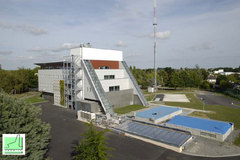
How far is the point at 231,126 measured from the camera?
70.9ft

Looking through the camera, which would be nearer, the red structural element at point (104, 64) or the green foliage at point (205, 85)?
the red structural element at point (104, 64)

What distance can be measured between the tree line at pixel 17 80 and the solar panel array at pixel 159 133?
146 ft

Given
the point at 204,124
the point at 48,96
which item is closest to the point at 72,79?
the point at 48,96

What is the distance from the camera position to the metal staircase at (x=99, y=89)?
93.1ft

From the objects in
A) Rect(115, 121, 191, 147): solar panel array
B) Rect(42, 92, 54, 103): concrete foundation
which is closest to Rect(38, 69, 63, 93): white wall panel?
Rect(42, 92, 54, 103): concrete foundation

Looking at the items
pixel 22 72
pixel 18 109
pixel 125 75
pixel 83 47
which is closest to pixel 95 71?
pixel 83 47

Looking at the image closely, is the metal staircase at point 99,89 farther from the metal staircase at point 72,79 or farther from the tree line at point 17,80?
the tree line at point 17,80

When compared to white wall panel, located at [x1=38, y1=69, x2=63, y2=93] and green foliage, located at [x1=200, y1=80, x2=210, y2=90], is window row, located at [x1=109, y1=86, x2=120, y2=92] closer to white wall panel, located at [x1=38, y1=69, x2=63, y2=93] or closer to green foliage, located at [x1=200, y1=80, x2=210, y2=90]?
white wall panel, located at [x1=38, y1=69, x2=63, y2=93]

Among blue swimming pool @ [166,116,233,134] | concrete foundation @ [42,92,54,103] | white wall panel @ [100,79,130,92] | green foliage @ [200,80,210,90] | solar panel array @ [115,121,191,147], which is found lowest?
solar panel array @ [115,121,191,147]

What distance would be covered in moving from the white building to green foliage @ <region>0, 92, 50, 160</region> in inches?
652

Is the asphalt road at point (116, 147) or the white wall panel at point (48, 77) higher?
the white wall panel at point (48, 77)

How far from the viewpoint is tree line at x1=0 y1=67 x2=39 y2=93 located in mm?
53594

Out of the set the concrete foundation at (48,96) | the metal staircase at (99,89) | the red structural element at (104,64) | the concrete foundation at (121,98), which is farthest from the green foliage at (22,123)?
the concrete foundation at (48,96)

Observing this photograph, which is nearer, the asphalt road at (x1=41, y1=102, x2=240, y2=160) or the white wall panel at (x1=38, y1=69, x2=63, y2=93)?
the asphalt road at (x1=41, y1=102, x2=240, y2=160)
